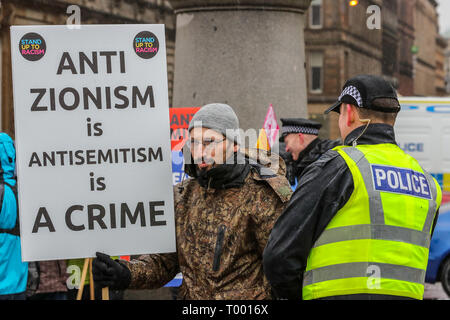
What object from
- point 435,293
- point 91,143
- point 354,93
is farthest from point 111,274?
point 435,293

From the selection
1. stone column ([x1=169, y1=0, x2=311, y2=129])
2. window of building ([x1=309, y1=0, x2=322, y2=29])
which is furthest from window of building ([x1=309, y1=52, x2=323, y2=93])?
stone column ([x1=169, y1=0, x2=311, y2=129])

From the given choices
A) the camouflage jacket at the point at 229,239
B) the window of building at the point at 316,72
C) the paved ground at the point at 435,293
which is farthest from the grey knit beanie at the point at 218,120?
the window of building at the point at 316,72

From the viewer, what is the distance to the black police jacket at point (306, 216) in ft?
9.20

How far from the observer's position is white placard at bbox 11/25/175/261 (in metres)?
3.67

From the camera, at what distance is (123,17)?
17.7 metres

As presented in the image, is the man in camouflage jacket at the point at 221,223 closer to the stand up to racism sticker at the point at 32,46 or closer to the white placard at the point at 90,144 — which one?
the white placard at the point at 90,144

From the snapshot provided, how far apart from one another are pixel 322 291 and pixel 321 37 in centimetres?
3369

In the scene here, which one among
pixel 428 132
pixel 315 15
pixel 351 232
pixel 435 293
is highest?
pixel 315 15

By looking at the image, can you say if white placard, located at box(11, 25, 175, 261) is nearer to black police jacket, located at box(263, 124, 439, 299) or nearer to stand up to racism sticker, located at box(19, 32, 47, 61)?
stand up to racism sticker, located at box(19, 32, 47, 61)

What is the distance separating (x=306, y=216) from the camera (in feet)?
9.19

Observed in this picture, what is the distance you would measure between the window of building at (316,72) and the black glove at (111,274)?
32.6 metres

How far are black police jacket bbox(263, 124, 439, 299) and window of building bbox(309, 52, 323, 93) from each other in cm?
3318

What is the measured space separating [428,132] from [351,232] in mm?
10610

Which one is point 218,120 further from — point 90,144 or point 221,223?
point 90,144
